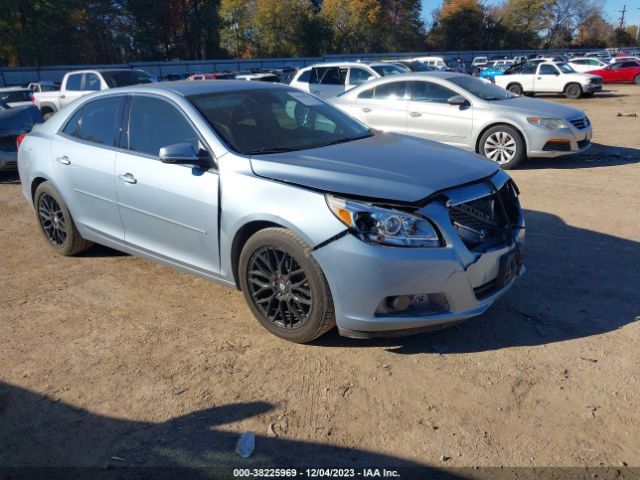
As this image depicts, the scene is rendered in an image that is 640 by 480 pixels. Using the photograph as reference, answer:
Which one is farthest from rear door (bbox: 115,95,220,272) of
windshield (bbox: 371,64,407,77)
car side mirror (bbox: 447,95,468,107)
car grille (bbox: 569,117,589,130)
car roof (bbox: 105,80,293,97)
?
windshield (bbox: 371,64,407,77)

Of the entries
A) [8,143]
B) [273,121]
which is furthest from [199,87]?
[8,143]

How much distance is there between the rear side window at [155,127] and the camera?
4.17 metres

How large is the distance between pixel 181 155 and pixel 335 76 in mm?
11363

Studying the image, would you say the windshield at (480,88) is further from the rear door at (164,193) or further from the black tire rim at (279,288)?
the black tire rim at (279,288)

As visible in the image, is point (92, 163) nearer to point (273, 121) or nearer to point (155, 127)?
point (155, 127)

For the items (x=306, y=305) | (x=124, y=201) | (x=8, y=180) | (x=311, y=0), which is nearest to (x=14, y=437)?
(x=306, y=305)

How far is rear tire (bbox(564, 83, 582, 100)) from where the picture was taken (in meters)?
24.9

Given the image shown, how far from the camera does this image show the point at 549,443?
272 cm

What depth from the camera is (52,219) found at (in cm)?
548

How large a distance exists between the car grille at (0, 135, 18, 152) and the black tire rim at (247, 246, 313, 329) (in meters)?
8.08

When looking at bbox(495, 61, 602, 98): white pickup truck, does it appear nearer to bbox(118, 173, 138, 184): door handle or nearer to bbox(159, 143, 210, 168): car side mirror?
bbox(118, 173, 138, 184): door handle

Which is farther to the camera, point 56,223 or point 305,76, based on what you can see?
point 305,76

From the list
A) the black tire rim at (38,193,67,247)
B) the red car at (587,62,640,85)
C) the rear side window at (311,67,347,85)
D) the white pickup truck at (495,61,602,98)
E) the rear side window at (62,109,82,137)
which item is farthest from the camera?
the red car at (587,62,640,85)

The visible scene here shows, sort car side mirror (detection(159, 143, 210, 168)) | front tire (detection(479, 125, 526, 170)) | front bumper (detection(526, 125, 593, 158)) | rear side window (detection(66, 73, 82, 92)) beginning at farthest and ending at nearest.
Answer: rear side window (detection(66, 73, 82, 92)) → front tire (detection(479, 125, 526, 170)) → front bumper (detection(526, 125, 593, 158)) → car side mirror (detection(159, 143, 210, 168))
